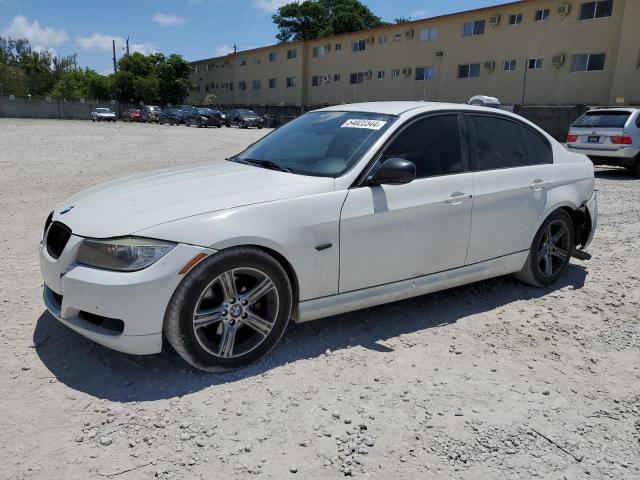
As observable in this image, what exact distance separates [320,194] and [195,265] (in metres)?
0.93

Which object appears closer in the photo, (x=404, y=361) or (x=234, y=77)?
(x=404, y=361)

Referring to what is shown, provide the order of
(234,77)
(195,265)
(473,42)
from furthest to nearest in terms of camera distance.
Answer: (234,77) → (473,42) → (195,265)

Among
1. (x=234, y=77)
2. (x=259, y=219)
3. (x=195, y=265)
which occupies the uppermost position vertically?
(x=234, y=77)

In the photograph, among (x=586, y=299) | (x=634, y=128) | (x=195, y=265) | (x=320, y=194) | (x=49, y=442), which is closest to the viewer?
(x=49, y=442)

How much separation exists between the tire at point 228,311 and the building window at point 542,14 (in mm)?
33823

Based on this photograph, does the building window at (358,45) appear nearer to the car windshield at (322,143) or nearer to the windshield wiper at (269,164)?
the car windshield at (322,143)

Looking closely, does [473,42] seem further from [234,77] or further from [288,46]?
[234,77]

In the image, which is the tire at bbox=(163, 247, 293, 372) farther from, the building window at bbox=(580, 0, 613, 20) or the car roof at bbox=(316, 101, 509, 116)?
the building window at bbox=(580, 0, 613, 20)

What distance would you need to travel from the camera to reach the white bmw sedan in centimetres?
288

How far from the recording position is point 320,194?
3305 millimetres

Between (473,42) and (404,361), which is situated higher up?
(473,42)

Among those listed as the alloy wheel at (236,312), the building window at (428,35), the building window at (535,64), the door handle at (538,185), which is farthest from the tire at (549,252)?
the building window at (428,35)

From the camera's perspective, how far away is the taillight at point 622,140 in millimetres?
12273

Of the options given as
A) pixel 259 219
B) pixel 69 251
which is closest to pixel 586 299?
pixel 259 219
